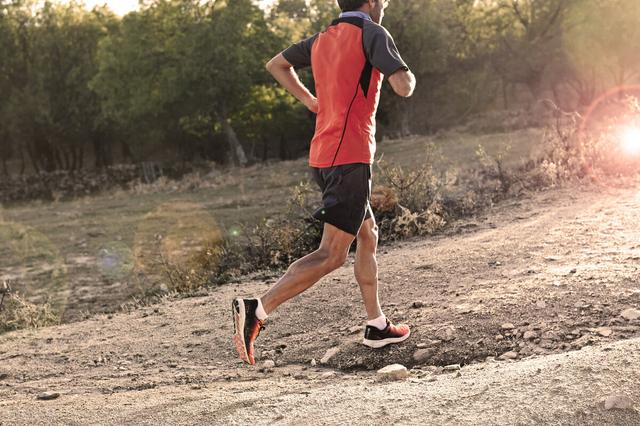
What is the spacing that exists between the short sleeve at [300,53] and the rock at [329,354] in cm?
174

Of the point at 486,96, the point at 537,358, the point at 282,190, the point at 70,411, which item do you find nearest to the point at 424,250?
the point at 537,358

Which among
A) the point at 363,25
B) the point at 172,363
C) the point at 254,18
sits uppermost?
the point at 254,18

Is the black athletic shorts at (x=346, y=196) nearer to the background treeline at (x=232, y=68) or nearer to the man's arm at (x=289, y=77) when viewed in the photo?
the man's arm at (x=289, y=77)

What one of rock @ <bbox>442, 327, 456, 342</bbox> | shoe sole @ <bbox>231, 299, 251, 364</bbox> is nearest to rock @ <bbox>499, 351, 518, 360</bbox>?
rock @ <bbox>442, 327, 456, 342</bbox>

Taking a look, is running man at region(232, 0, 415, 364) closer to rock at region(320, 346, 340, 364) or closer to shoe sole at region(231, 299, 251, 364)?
shoe sole at region(231, 299, 251, 364)

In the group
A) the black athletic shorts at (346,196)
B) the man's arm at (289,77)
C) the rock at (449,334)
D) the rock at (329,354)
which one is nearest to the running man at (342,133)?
the black athletic shorts at (346,196)

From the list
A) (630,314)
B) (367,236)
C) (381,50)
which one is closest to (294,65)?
(381,50)

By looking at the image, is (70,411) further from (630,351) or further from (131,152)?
(131,152)

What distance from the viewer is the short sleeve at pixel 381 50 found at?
11.3 ft

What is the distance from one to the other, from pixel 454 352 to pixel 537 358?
52cm

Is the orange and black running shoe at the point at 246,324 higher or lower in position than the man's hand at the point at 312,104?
lower

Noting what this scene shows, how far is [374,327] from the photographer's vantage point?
13.6 ft

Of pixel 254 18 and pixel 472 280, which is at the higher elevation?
pixel 254 18

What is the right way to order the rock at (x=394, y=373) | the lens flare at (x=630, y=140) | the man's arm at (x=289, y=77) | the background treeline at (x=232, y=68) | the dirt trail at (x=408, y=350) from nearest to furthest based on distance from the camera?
the dirt trail at (x=408, y=350), the rock at (x=394, y=373), the man's arm at (x=289, y=77), the lens flare at (x=630, y=140), the background treeline at (x=232, y=68)
